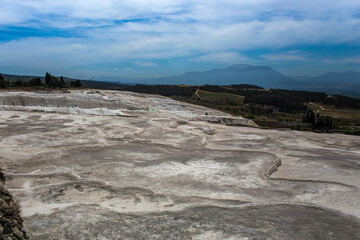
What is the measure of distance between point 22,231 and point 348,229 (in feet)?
29.1

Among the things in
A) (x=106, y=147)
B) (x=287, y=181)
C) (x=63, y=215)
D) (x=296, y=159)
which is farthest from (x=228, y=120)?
(x=63, y=215)

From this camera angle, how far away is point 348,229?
26.0 ft

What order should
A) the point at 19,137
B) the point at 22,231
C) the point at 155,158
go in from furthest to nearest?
the point at 19,137 < the point at 155,158 < the point at 22,231

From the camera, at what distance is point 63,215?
26.7ft

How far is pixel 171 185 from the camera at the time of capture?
11.6 m

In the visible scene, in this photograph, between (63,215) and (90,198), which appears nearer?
(63,215)

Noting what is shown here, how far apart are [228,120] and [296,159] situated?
75.2ft

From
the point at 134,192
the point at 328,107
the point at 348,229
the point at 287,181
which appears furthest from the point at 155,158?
the point at 328,107

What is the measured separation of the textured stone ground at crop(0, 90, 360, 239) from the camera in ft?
25.5

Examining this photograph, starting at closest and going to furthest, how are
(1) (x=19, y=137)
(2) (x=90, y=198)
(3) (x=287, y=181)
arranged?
(2) (x=90, y=198) < (3) (x=287, y=181) < (1) (x=19, y=137)

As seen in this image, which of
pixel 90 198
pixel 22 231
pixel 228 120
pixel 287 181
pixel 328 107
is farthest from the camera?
pixel 328 107

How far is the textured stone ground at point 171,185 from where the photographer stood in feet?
25.5

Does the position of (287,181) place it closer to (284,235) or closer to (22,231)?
(284,235)

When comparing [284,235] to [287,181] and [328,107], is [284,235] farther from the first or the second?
[328,107]
